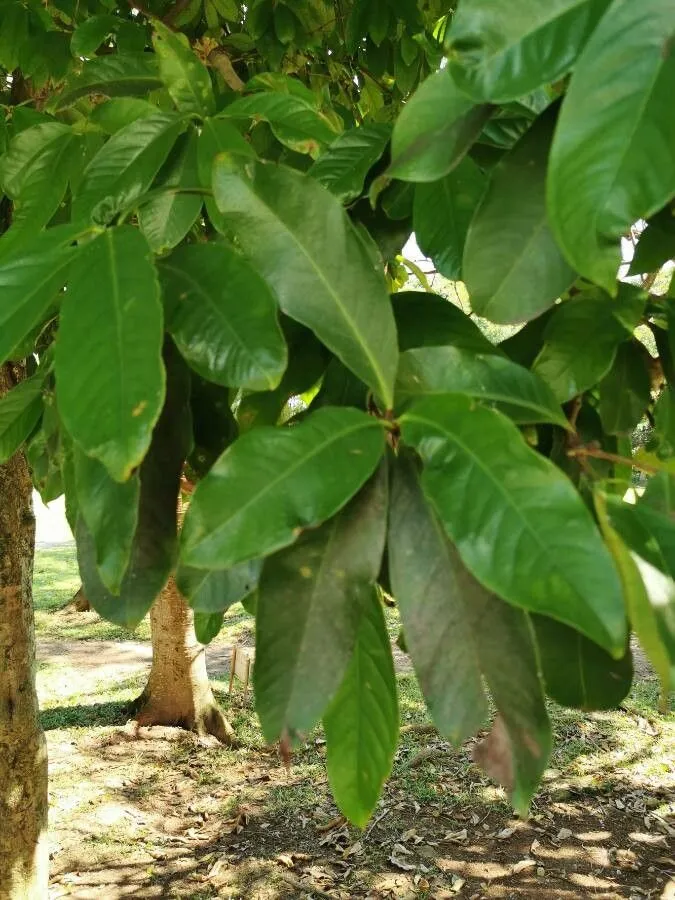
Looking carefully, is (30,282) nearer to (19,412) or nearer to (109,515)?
(109,515)

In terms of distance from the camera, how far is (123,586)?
0.59 m

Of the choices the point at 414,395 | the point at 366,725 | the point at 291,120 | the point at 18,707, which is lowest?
the point at 18,707

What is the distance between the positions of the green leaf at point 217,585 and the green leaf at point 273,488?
0.37ft

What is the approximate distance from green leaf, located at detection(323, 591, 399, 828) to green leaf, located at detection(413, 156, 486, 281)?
0.30 metres

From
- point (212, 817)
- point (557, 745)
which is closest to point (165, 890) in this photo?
point (212, 817)

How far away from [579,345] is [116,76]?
77cm

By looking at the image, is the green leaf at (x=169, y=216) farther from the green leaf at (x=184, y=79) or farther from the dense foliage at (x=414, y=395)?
the green leaf at (x=184, y=79)

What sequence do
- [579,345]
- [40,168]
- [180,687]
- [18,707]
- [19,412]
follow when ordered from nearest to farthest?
[579,345]
[19,412]
[40,168]
[18,707]
[180,687]

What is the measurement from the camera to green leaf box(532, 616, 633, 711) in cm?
55

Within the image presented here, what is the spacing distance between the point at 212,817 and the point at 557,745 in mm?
1563

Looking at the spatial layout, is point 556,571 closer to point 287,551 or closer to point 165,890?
point 287,551

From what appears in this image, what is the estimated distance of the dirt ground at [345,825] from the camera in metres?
2.82

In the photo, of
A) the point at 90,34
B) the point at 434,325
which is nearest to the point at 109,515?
the point at 434,325

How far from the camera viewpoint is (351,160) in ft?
2.44
